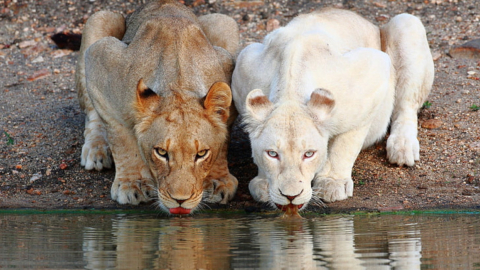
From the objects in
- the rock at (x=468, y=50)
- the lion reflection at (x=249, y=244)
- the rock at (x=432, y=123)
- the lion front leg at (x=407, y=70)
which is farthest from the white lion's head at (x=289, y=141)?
the rock at (x=468, y=50)

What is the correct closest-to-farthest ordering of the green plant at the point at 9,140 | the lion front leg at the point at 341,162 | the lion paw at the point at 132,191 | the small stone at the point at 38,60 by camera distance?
the lion front leg at the point at 341,162 < the lion paw at the point at 132,191 < the green plant at the point at 9,140 < the small stone at the point at 38,60

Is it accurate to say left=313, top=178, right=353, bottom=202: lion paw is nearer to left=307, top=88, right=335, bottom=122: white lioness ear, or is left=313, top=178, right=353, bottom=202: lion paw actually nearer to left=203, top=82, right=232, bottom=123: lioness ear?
left=307, top=88, right=335, bottom=122: white lioness ear

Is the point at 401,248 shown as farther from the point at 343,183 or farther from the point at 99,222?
the point at 99,222

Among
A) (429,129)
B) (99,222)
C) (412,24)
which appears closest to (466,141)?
(429,129)

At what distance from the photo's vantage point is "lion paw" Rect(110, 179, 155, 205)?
6.72m

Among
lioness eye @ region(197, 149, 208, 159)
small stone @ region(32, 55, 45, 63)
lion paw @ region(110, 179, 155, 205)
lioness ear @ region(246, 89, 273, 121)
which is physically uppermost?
lioness ear @ region(246, 89, 273, 121)

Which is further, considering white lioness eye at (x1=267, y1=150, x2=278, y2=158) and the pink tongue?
the pink tongue

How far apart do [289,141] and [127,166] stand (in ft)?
6.11

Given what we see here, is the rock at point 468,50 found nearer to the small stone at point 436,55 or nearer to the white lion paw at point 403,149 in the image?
the small stone at point 436,55

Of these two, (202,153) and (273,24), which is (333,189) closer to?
(202,153)

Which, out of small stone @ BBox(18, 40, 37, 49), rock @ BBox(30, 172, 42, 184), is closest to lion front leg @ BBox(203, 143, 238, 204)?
rock @ BBox(30, 172, 42, 184)

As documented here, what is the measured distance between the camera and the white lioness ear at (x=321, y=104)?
5785 mm

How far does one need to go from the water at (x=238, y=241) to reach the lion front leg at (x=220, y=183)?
0.31 metres

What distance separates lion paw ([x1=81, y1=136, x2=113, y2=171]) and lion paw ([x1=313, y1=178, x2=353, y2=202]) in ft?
6.79
